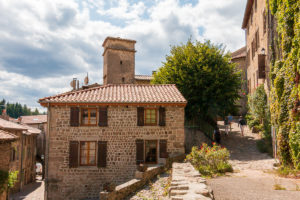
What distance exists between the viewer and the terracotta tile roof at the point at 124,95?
15.1m

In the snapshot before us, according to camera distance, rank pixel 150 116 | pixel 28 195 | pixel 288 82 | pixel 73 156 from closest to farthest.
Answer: pixel 288 82
pixel 73 156
pixel 150 116
pixel 28 195

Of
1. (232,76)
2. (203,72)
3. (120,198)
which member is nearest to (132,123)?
(120,198)

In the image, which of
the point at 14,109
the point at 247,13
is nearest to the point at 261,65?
the point at 247,13

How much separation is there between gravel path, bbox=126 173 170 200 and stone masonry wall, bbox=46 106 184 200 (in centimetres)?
391

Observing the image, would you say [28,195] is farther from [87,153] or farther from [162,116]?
[162,116]

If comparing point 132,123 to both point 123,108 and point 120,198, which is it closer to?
point 123,108

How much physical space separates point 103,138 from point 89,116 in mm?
1583

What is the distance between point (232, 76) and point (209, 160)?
10.9 m

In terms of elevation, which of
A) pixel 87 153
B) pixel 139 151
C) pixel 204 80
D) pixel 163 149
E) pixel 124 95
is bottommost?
pixel 87 153

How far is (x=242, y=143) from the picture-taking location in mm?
19500

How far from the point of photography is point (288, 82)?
12.1 metres

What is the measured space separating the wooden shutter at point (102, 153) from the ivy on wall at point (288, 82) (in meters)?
9.35

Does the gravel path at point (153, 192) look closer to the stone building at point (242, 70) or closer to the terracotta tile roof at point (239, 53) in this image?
the stone building at point (242, 70)

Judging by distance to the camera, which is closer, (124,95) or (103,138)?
(103,138)
